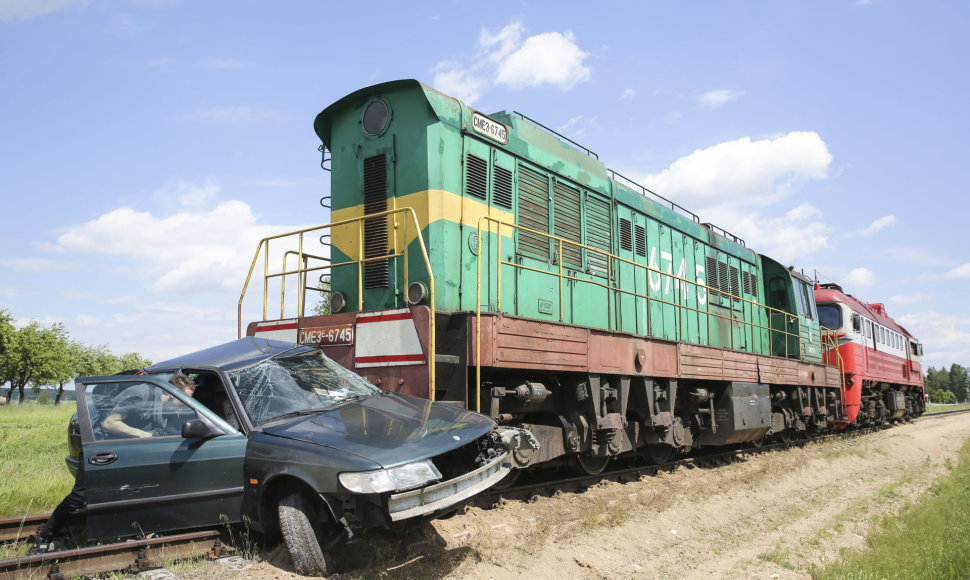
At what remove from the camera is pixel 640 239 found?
33.4 feet

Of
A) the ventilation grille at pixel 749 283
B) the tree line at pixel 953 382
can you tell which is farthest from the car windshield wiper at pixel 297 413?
the tree line at pixel 953 382

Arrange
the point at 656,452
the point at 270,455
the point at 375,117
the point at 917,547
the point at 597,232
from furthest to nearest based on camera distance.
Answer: the point at 656,452
the point at 597,232
the point at 375,117
the point at 917,547
the point at 270,455

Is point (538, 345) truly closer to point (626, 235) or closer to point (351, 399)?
point (351, 399)

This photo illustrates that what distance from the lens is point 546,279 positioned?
7855 mm

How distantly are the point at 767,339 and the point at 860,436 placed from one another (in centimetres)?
530

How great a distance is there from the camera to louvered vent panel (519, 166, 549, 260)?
780 cm

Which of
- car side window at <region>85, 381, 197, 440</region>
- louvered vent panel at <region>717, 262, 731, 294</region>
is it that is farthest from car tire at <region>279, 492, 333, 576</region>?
louvered vent panel at <region>717, 262, 731, 294</region>

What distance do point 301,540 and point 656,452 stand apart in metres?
6.88

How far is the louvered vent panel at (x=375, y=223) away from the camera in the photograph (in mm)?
7129

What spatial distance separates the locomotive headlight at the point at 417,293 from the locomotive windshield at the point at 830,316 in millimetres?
13904

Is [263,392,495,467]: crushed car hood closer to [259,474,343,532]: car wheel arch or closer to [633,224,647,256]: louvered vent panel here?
[259,474,343,532]: car wheel arch

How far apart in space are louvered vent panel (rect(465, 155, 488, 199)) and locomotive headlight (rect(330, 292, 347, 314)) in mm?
1859

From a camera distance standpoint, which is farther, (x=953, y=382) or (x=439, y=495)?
(x=953, y=382)

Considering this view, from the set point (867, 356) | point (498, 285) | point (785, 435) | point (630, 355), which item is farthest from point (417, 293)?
point (867, 356)
